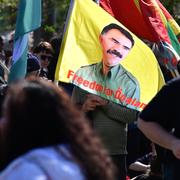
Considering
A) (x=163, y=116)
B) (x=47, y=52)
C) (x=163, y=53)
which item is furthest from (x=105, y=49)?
(x=47, y=52)

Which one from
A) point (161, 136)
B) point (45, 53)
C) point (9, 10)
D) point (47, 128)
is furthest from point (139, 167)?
point (9, 10)

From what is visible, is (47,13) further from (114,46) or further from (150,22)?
(114,46)

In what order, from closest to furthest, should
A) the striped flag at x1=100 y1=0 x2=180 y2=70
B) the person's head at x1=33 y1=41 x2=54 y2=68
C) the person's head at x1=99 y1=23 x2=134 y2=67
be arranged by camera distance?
the person's head at x1=99 y1=23 x2=134 y2=67
the striped flag at x1=100 y1=0 x2=180 y2=70
the person's head at x1=33 y1=41 x2=54 y2=68

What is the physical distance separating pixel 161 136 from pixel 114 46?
6.81 ft

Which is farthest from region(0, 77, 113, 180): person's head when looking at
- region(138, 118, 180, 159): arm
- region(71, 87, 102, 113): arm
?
region(71, 87, 102, 113): arm

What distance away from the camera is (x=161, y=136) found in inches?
170

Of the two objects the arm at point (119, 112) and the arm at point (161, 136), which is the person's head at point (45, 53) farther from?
the arm at point (161, 136)

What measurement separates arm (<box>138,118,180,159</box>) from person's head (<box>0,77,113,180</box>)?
162 cm

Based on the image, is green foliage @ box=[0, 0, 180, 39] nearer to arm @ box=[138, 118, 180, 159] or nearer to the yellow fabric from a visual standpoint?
the yellow fabric

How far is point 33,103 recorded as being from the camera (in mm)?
2545

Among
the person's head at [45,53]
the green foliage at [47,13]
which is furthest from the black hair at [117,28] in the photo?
the green foliage at [47,13]

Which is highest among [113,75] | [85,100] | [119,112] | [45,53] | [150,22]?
[150,22]

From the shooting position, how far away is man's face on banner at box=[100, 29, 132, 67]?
6.25m

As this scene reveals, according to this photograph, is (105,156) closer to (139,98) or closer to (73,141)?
(73,141)
